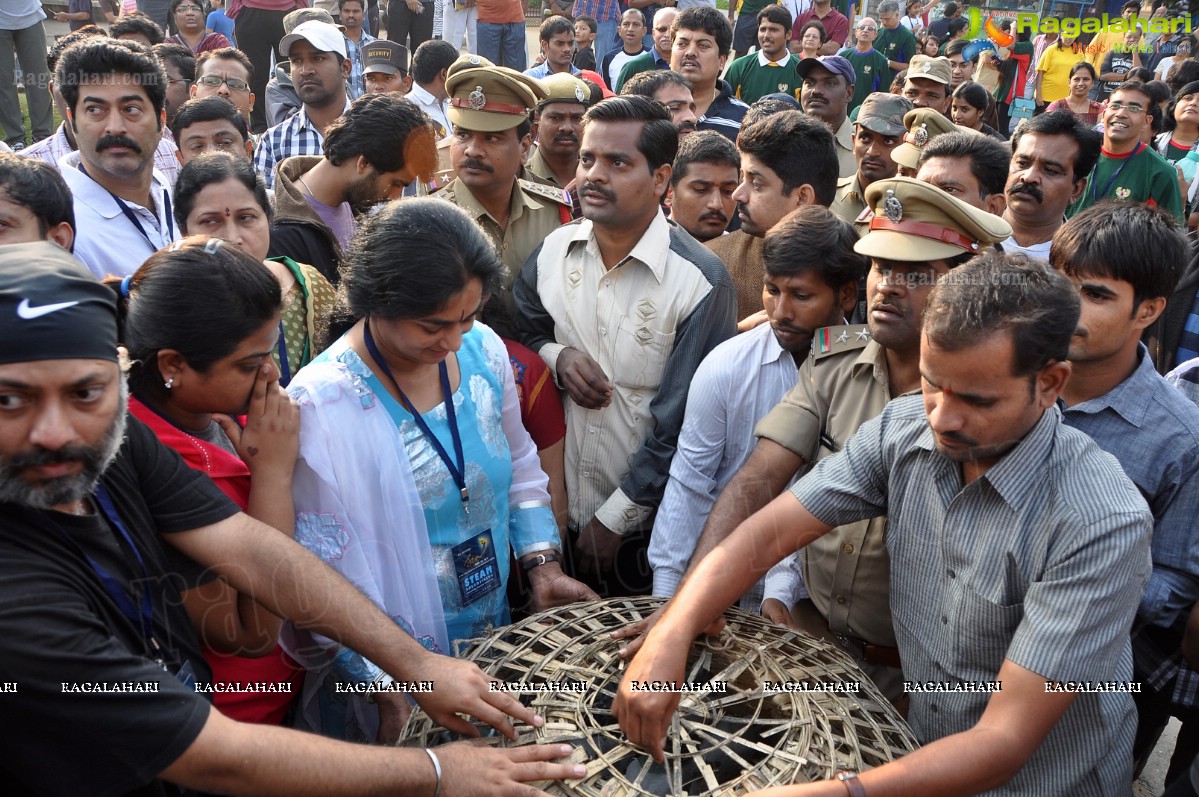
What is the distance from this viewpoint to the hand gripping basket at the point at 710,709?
1850 millimetres

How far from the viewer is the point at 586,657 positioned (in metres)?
2.14

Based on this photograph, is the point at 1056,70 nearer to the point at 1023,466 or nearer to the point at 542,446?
the point at 542,446

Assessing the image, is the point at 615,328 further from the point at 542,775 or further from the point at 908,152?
the point at 908,152

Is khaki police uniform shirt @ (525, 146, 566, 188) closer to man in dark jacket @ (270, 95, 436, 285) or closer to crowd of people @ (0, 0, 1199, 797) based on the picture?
crowd of people @ (0, 0, 1199, 797)

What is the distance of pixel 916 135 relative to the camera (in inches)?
220

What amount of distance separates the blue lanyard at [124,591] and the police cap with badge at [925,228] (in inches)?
80.1

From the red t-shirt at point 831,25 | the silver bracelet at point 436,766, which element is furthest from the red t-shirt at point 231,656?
the red t-shirt at point 831,25

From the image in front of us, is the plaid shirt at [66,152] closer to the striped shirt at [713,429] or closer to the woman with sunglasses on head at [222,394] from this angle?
the woman with sunglasses on head at [222,394]

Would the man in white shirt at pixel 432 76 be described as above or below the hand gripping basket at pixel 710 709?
above

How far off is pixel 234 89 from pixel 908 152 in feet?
14.7

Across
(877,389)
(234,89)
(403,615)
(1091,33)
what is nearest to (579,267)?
(877,389)

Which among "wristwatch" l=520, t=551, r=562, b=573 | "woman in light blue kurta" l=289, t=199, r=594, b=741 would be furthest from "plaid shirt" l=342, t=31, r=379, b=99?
"wristwatch" l=520, t=551, r=562, b=573

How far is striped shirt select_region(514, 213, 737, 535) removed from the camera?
10.6ft

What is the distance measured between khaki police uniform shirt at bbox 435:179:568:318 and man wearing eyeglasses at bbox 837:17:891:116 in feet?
22.6
